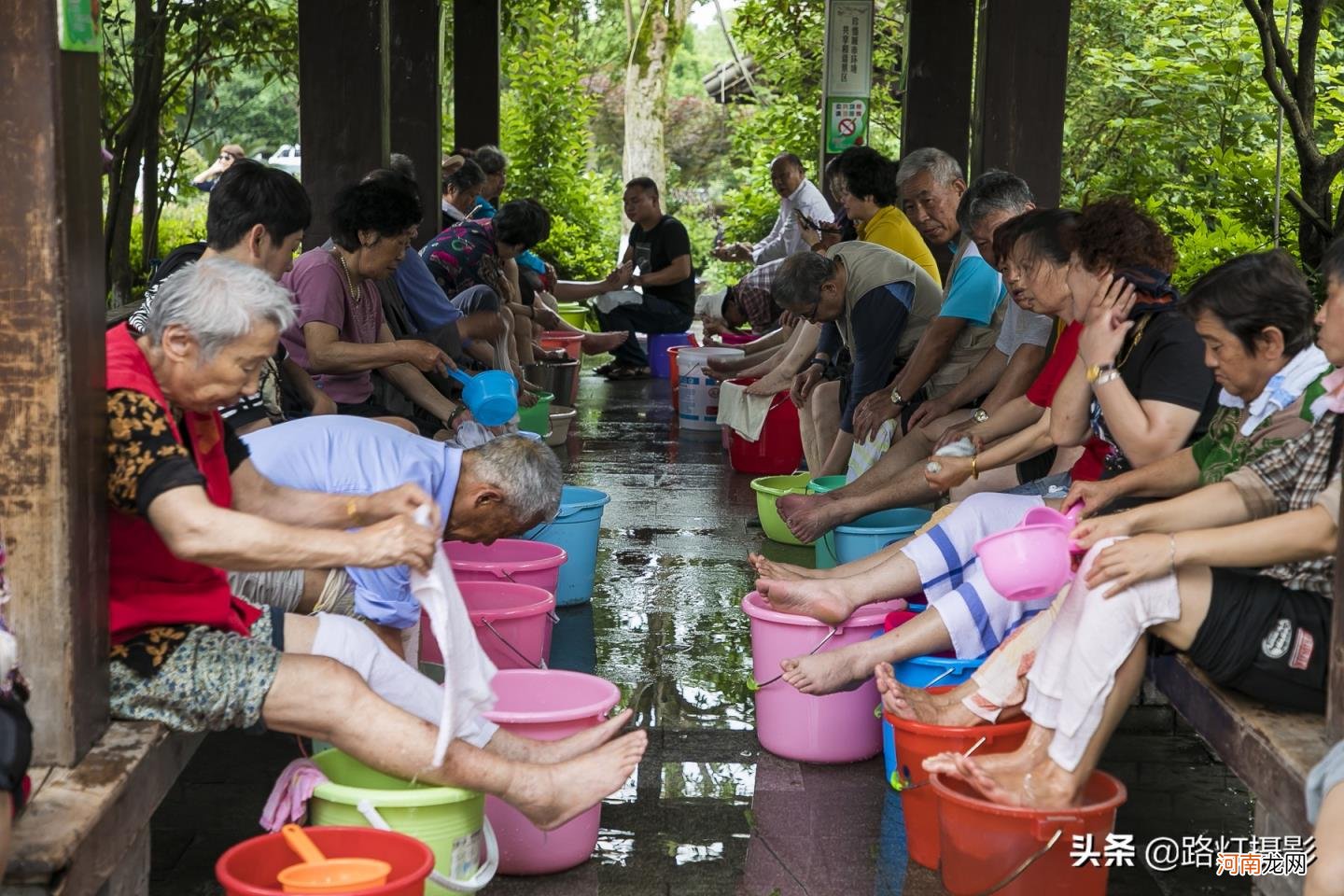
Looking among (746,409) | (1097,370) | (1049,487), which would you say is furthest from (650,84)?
(1097,370)

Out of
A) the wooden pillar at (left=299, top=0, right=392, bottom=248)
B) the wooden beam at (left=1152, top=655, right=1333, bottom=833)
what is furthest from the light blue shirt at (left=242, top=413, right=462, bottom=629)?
the wooden pillar at (left=299, top=0, right=392, bottom=248)

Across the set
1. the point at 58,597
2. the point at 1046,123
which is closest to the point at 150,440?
A: the point at 58,597

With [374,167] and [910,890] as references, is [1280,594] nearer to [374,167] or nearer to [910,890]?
[910,890]

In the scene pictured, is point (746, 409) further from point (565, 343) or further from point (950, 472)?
point (950, 472)

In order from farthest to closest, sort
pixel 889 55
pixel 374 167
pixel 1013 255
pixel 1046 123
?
pixel 889 55 → pixel 374 167 → pixel 1046 123 → pixel 1013 255

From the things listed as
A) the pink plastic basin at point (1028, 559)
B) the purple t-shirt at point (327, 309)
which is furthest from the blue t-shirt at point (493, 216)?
the pink plastic basin at point (1028, 559)

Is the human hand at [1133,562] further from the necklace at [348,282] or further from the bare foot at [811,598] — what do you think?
the necklace at [348,282]

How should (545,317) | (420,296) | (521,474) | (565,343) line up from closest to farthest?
(521,474) → (420,296) → (565,343) → (545,317)

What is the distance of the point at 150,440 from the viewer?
2.88 m

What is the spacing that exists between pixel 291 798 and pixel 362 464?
3.24 ft

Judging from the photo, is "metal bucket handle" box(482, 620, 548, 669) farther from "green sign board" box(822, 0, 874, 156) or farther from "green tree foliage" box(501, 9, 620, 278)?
"green tree foliage" box(501, 9, 620, 278)

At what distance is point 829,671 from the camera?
382 cm

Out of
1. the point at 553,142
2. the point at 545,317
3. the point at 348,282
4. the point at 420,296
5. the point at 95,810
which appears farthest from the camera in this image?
the point at 553,142

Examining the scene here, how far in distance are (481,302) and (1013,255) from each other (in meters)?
3.74
